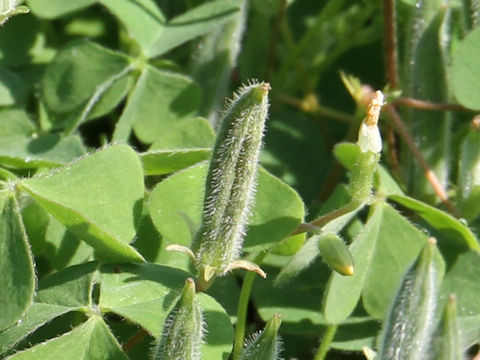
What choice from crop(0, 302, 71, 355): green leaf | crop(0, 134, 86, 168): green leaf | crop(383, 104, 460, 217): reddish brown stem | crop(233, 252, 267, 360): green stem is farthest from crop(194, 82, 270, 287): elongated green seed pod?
crop(383, 104, 460, 217): reddish brown stem

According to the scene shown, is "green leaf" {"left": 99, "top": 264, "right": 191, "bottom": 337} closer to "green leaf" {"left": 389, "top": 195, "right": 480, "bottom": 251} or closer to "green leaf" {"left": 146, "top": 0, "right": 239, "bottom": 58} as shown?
"green leaf" {"left": 389, "top": 195, "right": 480, "bottom": 251}

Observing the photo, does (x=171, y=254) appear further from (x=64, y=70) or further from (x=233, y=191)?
(x=64, y=70)

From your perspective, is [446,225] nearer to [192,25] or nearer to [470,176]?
[470,176]

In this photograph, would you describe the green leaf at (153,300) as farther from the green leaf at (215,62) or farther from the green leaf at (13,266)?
the green leaf at (215,62)

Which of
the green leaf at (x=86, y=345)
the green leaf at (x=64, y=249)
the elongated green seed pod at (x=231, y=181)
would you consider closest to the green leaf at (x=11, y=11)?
the green leaf at (x=64, y=249)

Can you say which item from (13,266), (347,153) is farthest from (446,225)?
(13,266)
